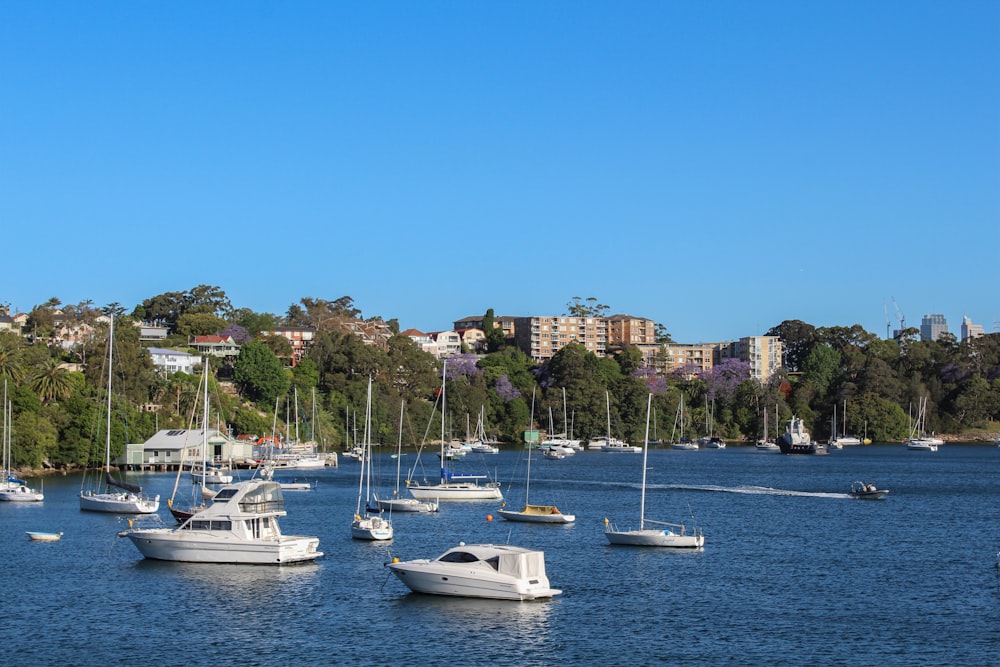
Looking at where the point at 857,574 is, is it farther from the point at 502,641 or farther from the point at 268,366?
the point at 268,366

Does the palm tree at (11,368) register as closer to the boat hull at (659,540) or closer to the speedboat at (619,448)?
the boat hull at (659,540)

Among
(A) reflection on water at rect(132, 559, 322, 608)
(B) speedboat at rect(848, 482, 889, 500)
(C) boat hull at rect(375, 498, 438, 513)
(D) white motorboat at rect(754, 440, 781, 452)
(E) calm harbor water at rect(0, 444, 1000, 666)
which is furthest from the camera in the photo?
(D) white motorboat at rect(754, 440, 781, 452)

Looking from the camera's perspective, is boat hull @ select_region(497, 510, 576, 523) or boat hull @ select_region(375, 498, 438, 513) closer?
boat hull @ select_region(497, 510, 576, 523)

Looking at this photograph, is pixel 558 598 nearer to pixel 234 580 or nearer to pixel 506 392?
pixel 234 580

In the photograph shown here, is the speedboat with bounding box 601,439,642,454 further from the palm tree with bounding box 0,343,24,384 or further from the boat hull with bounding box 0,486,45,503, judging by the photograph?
the boat hull with bounding box 0,486,45,503

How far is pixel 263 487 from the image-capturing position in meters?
51.1

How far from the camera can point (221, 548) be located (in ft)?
167

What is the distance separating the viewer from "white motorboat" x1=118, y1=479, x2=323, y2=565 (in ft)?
166

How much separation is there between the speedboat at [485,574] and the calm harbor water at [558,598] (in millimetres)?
463

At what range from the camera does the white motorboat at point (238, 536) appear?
166 feet

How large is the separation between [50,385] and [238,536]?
239ft

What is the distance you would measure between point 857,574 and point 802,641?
48.6ft

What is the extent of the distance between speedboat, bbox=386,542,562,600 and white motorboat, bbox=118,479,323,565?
30.0ft

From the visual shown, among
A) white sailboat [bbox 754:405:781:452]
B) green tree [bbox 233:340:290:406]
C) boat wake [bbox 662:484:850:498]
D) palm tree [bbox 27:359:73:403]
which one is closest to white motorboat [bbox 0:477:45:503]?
palm tree [bbox 27:359:73:403]
